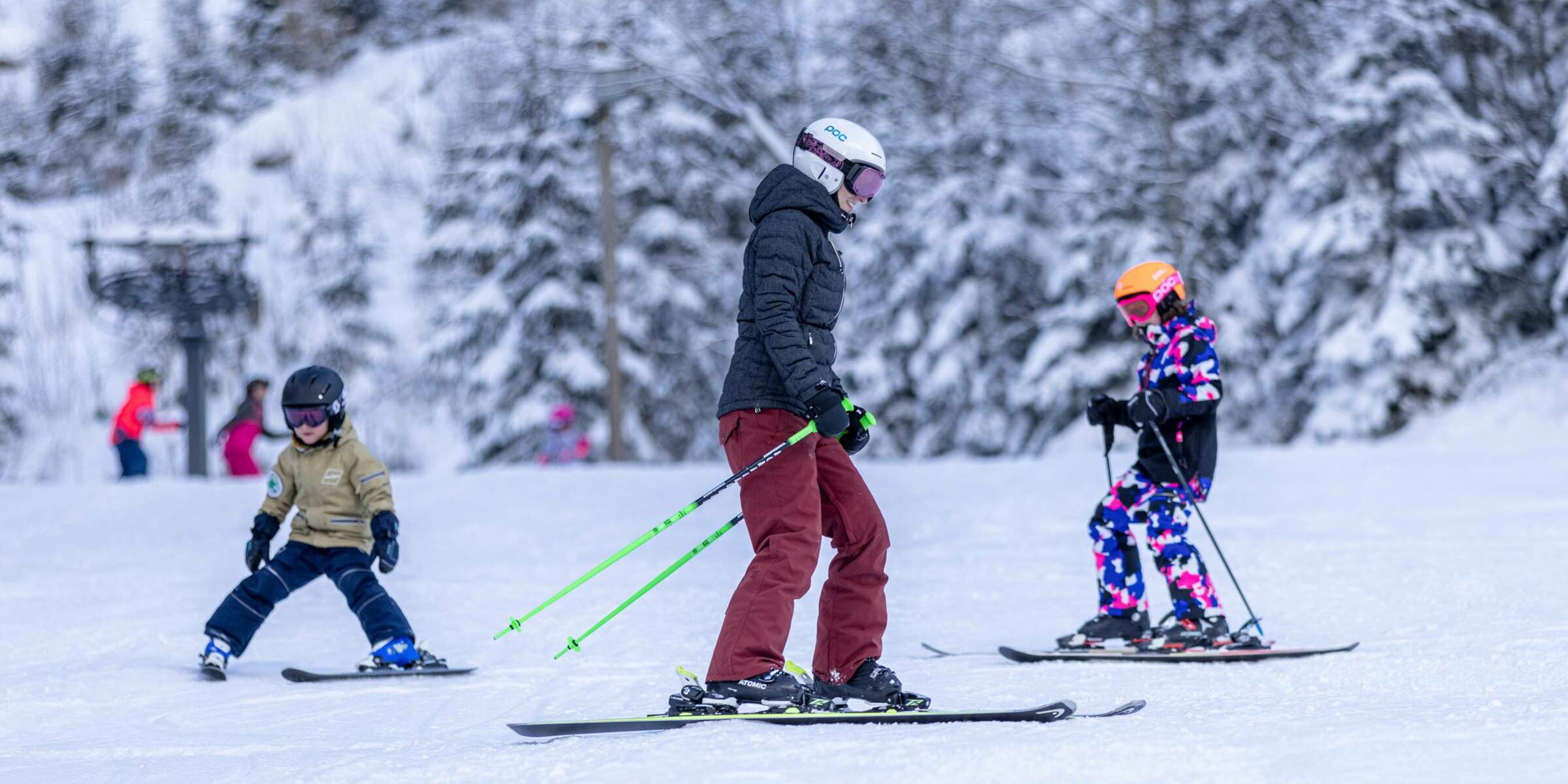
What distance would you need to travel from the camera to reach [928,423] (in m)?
26.3

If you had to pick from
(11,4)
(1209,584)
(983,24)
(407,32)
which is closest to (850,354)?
(983,24)

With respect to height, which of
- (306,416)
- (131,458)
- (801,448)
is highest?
(131,458)

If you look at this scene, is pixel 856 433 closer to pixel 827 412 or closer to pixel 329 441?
pixel 827 412

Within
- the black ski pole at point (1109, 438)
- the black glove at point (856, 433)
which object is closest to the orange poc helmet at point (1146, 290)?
the black ski pole at point (1109, 438)

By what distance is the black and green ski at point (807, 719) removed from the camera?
3842 mm

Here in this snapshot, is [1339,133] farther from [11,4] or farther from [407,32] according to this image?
[11,4]

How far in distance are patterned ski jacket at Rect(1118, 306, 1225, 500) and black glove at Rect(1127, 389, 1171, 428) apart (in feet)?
0.08

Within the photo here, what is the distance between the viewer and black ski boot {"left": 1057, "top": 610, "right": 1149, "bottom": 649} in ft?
18.6

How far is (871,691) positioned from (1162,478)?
1980mm

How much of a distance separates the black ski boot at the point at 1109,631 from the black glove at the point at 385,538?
250cm

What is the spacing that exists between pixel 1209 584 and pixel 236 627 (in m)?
3.74

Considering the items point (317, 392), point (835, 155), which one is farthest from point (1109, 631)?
point (317, 392)

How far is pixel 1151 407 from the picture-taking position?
547 centimetres

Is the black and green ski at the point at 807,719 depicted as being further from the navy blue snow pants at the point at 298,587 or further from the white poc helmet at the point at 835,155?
the navy blue snow pants at the point at 298,587
